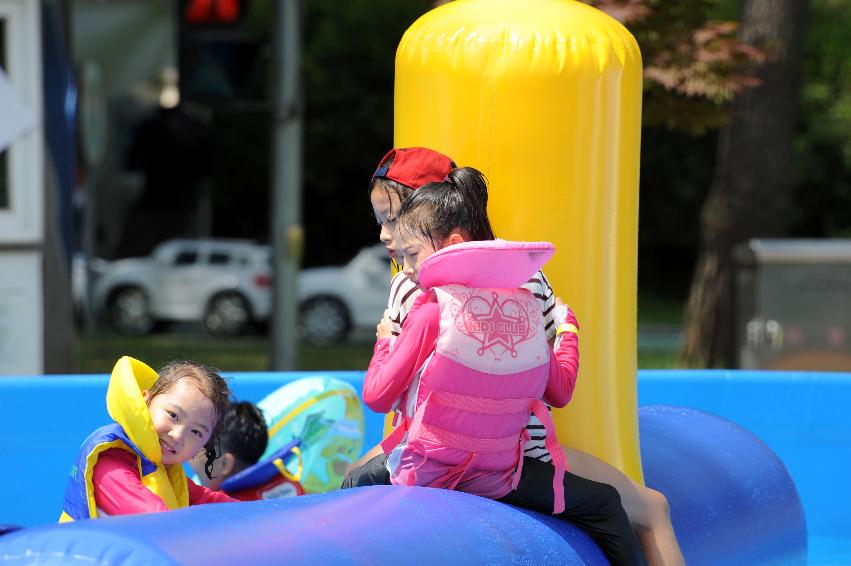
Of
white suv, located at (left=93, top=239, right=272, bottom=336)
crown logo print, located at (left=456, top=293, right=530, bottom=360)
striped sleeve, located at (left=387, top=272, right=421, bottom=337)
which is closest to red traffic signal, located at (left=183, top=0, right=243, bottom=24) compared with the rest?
striped sleeve, located at (left=387, top=272, right=421, bottom=337)

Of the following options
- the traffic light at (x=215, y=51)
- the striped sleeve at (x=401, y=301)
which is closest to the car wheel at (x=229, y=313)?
the traffic light at (x=215, y=51)

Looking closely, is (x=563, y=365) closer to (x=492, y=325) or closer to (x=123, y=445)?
(x=492, y=325)

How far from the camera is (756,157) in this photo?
1180 cm

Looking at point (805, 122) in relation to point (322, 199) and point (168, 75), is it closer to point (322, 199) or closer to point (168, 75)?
point (322, 199)

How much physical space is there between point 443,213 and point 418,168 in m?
0.34

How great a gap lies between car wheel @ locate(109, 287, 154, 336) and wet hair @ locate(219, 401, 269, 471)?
1389 centimetres

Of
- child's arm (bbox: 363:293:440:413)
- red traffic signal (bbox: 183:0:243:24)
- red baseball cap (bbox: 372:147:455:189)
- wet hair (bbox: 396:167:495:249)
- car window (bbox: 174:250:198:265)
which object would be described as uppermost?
red traffic signal (bbox: 183:0:243:24)

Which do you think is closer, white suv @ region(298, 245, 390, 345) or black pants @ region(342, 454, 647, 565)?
black pants @ region(342, 454, 647, 565)

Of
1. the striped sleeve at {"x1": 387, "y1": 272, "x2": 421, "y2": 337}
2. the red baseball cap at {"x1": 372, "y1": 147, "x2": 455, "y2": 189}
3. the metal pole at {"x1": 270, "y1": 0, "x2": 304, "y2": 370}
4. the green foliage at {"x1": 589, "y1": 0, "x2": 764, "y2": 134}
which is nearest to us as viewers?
the striped sleeve at {"x1": 387, "y1": 272, "x2": 421, "y2": 337}

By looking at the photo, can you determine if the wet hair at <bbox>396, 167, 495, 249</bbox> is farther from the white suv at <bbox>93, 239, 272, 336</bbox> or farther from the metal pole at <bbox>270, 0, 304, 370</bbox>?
the white suv at <bbox>93, 239, 272, 336</bbox>

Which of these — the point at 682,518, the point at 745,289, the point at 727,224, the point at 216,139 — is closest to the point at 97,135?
the point at 216,139

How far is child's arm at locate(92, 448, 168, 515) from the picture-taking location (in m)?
3.10

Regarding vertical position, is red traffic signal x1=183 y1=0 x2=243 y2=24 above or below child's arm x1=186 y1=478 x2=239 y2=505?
above

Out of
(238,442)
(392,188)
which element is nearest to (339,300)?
(238,442)
